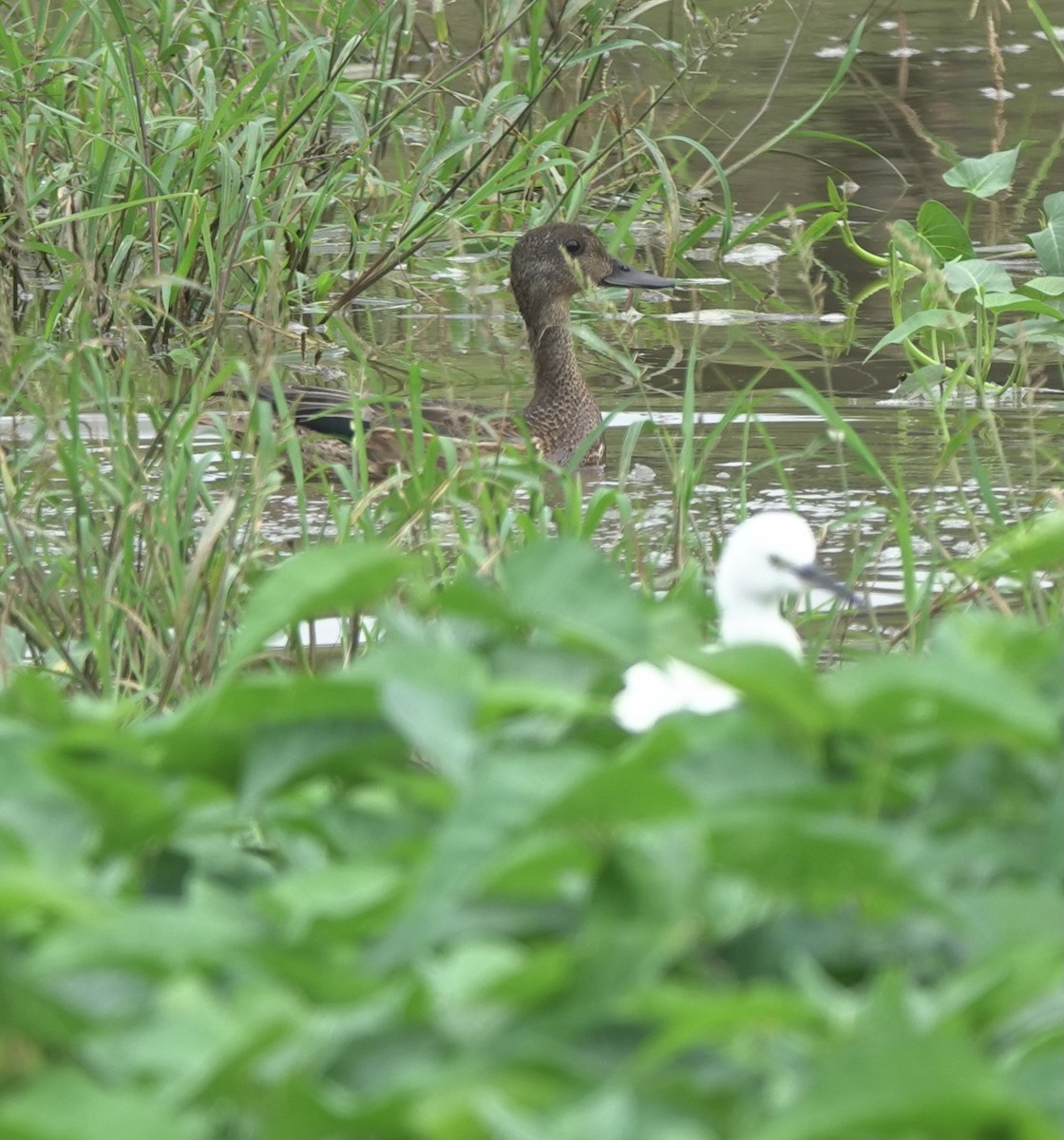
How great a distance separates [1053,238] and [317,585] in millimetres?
4765

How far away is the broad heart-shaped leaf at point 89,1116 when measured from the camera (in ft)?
3.89

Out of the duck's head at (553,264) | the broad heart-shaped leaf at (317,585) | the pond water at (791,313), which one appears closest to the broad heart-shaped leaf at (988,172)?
the pond water at (791,313)

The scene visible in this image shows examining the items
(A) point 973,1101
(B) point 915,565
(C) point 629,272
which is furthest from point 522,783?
(C) point 629,272

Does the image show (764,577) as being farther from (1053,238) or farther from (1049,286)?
(1053,238)

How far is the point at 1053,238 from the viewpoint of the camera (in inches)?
237

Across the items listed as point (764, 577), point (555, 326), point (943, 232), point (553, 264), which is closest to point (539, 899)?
point (764, 577)

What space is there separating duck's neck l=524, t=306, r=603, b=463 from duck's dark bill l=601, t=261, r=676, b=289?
183mm

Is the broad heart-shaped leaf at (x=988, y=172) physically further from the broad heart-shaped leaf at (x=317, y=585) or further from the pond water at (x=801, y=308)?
the broad heart-shaped leaf at (x=317, y=585)

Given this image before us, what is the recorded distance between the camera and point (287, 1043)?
4.07 ft

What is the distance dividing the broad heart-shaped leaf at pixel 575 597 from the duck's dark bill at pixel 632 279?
5.36 m

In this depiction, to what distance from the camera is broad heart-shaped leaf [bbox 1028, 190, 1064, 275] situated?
19.8ft

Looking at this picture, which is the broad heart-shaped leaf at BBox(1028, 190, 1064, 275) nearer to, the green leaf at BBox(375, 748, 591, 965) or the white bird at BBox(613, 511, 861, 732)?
the white bird at BBox(613, 511, 861, 732)

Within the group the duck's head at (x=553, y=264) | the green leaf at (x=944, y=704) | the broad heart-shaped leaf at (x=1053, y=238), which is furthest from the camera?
the duck's head at (x=553, y=264)

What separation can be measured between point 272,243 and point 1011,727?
4583 millimetres
